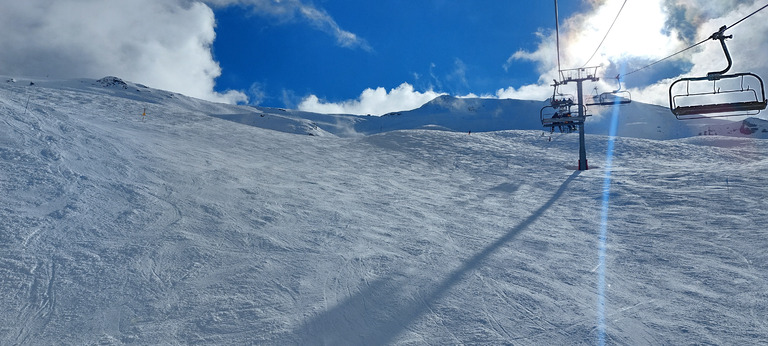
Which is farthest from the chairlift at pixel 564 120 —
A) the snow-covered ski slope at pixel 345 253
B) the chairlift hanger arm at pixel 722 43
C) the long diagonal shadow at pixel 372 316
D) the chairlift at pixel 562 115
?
the long diagonal shadow at pixel 372 316

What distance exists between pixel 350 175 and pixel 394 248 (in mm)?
8780

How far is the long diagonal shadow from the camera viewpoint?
5.22 metres

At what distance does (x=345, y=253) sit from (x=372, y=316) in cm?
235

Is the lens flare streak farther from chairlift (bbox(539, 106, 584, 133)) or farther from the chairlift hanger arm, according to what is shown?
the chairlift hanger arm

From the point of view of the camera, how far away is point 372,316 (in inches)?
226

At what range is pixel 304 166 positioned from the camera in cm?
1814

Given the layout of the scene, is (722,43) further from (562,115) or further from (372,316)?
(562,115)

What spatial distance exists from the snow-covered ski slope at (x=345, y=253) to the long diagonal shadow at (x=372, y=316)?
0.03m

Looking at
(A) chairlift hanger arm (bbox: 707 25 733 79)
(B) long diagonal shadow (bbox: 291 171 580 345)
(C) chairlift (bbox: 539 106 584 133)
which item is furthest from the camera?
(C) chairlift (bbox: 539 106 584 133)

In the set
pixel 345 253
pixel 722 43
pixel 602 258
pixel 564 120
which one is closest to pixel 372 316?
pixel 345 253

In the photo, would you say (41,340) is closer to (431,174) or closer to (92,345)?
(92,345)

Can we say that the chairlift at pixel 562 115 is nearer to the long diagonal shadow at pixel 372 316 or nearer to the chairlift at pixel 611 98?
the chairlift at pixel 611 98

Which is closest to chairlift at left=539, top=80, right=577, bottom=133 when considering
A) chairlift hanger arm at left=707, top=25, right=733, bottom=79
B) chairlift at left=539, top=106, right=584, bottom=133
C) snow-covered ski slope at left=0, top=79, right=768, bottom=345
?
chairlift at left=539, top=106, right=584, bottom=133

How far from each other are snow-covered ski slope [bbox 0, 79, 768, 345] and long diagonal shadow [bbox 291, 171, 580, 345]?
0.10ft
